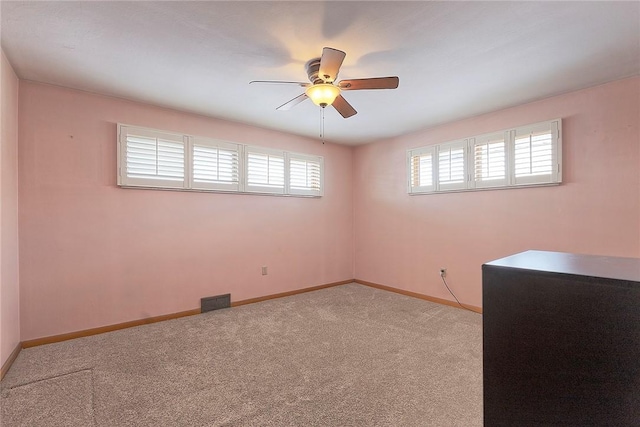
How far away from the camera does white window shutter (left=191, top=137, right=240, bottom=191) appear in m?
3.59

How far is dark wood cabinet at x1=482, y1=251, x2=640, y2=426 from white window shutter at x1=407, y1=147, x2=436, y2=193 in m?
3.35

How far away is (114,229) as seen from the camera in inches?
121

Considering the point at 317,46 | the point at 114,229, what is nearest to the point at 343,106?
the point at 317,46

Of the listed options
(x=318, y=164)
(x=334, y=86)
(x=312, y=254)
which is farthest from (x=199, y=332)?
(x=318, y=164)

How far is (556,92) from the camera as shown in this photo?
293 cm

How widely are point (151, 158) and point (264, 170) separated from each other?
142 centimetres

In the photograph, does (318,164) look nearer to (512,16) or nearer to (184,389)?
(512,16)

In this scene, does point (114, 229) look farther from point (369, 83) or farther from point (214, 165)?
point (369, 83)

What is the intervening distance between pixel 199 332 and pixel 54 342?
4.23 ft

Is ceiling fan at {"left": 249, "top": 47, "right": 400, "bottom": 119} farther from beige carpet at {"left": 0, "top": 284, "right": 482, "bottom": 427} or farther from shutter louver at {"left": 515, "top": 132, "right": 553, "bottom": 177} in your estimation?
beige carpet at {"left": 0, "top": 284, "right": 482, "bottom": 427}

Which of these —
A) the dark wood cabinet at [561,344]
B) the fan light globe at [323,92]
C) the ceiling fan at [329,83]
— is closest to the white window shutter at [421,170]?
the ceiling fan at [329,83]

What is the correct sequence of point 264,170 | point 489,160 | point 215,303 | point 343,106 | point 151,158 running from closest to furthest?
point 343,106 < point 151,158 < point 489,160 < point 215,303 < point 264,170

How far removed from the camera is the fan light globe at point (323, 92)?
7.34 ft

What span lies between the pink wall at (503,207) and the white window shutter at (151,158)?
2964mm
